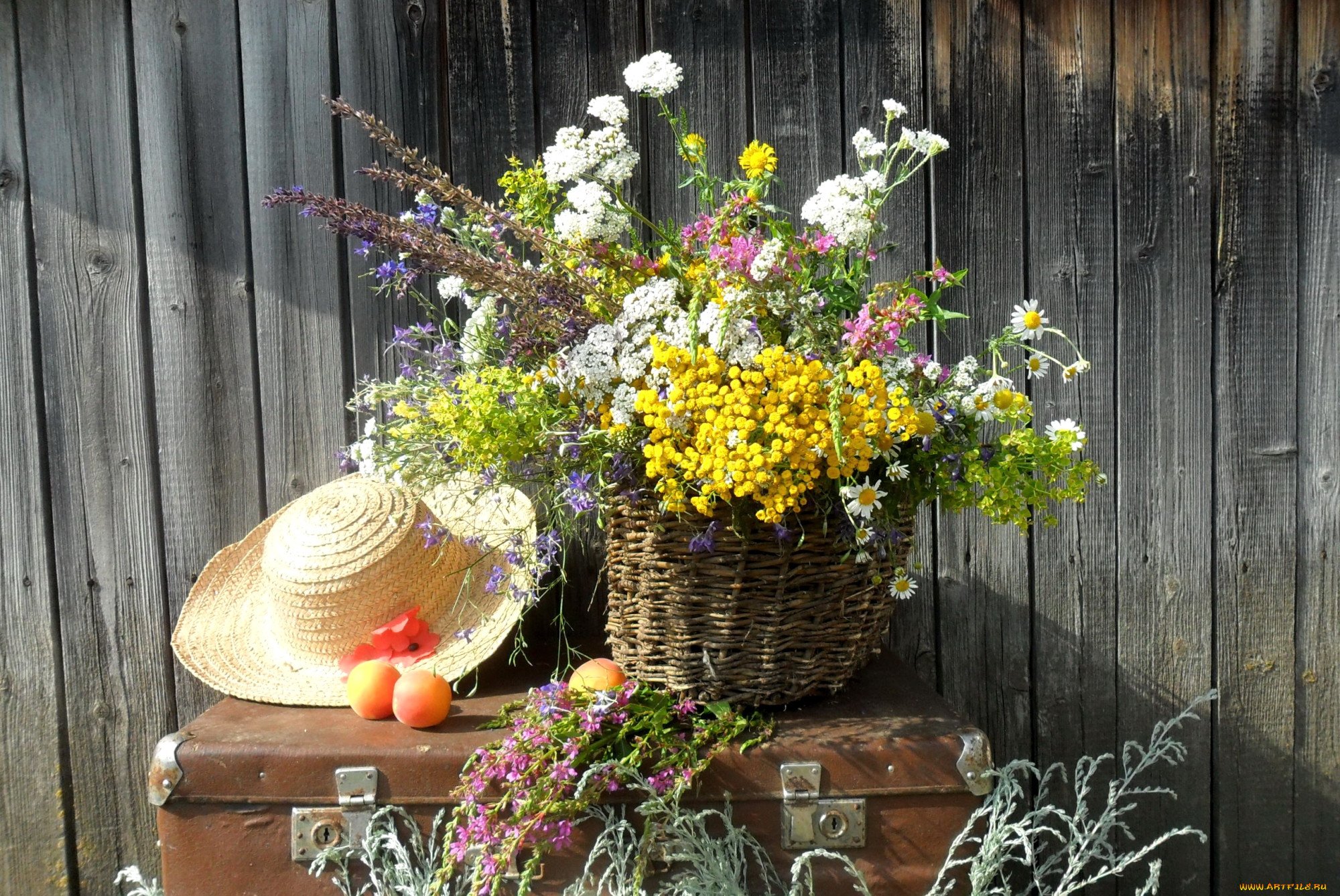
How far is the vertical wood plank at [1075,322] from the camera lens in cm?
222

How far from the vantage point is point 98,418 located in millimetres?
2225

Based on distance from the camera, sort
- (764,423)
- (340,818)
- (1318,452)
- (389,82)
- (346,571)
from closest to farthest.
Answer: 1. (764,423)
2. (340,818)
3. (346,571)
4. (389,82)
5. (1318,452)

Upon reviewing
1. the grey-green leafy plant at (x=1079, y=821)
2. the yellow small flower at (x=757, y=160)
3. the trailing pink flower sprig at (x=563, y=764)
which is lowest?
the grey-green leafy plant at (x=1079, y=821)

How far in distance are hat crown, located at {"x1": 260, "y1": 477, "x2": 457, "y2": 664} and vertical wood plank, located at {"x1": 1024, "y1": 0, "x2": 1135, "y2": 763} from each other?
1.38 meters

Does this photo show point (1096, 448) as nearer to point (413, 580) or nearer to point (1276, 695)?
point (1276, 695)

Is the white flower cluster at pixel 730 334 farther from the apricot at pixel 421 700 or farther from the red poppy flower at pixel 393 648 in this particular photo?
the red poppy flower at pixel 393 648

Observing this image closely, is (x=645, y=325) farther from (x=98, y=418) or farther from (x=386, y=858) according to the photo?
(x=98, y=418)

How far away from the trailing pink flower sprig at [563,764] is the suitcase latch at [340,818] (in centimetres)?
15

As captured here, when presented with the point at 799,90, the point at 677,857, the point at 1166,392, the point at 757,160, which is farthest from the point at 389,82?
the point at 1166,392

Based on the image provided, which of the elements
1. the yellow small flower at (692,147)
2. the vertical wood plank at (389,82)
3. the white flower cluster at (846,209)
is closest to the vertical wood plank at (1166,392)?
the white flower cluster at (846,209)

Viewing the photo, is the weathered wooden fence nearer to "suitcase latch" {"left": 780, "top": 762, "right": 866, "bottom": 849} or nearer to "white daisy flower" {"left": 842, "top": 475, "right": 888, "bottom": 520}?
"suitcase latch" {"left": 780, "top": 762, "right": 866, "bottom": 849}

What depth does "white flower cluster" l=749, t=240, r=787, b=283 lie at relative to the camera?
4.68 feet

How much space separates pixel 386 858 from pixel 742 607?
0.69 m

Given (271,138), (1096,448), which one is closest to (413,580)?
(271,138)
